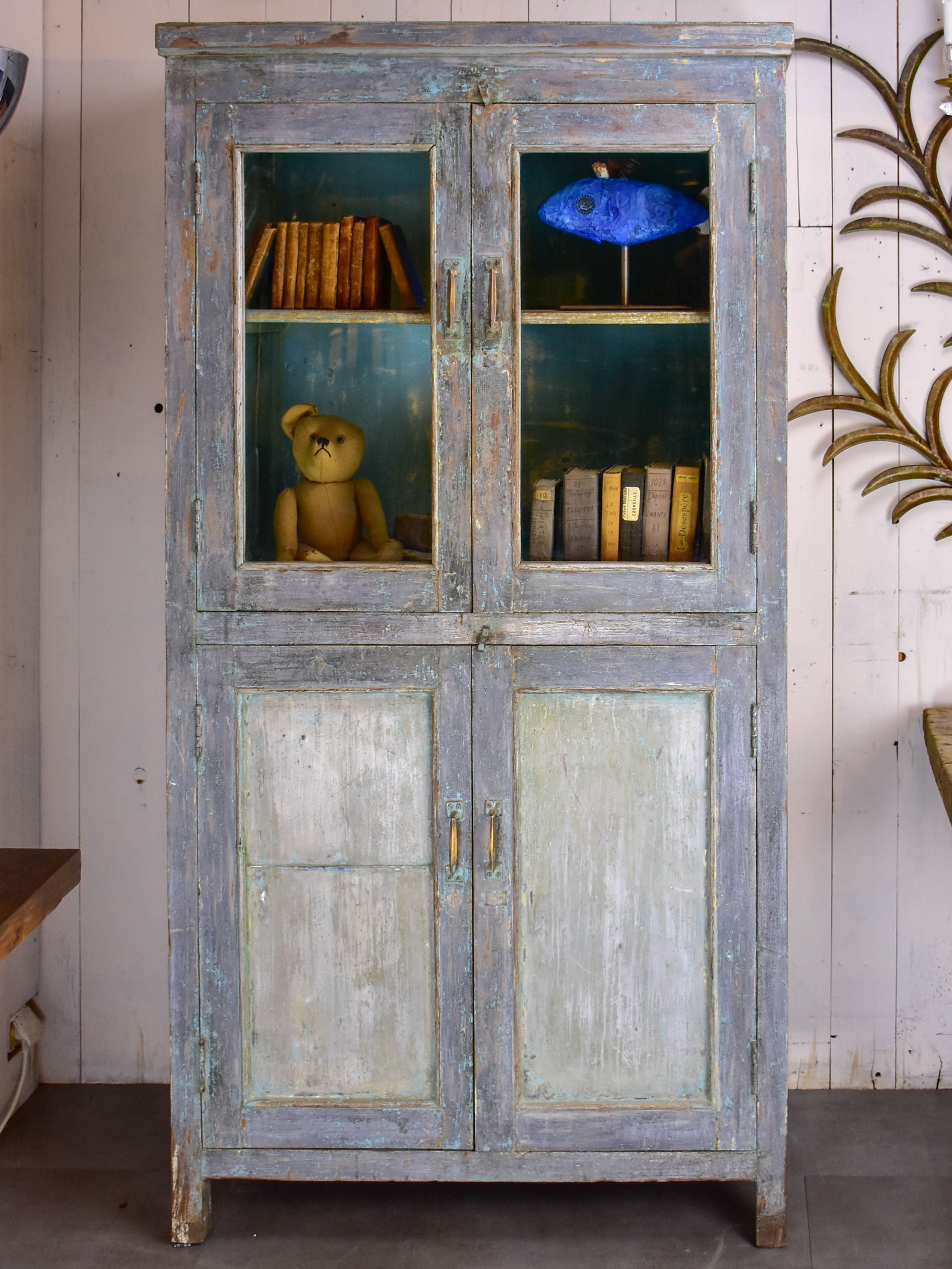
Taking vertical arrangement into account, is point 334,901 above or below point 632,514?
below

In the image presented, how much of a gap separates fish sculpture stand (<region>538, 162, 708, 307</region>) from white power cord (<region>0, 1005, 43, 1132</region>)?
6.56ft

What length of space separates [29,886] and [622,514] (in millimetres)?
1161

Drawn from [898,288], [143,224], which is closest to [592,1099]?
[898,288]

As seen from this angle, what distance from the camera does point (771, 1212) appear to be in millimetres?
2002

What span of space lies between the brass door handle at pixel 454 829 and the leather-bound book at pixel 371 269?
2.96ft

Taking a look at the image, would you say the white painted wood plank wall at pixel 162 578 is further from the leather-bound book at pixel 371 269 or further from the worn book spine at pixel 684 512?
the leather-bound book at pixel 371 269

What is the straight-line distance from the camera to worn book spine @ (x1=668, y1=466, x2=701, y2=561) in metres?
1.98

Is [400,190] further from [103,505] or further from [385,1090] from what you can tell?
[385,1090]

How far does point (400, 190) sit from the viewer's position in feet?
6.38

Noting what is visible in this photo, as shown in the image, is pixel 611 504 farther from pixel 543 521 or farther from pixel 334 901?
pixel 334 901

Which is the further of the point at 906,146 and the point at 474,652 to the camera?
the point at 906,146

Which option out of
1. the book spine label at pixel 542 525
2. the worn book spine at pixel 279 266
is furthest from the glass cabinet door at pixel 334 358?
the book spine label at pixel 542 525

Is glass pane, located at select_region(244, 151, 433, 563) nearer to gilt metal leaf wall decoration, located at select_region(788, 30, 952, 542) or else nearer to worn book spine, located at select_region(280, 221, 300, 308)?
worn book spine, located at select_region(280, 221, 300, 308)

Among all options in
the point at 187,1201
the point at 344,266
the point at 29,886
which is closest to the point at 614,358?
the point at 344,266
